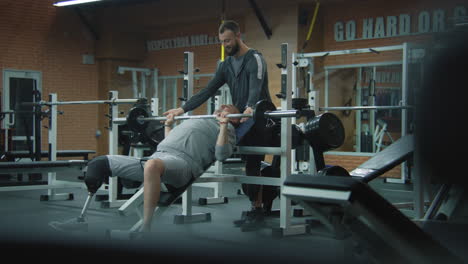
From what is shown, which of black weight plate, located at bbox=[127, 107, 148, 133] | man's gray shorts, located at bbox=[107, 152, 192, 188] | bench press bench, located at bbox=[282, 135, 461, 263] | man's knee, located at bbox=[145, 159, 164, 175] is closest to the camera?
bench press bench, located at bbox=[282, 135, 461, 263]

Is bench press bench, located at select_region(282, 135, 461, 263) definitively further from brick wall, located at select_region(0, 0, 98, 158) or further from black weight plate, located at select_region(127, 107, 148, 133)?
brick wall, located at select_region(0, 0, 98, 158)

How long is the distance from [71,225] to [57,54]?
7.52m

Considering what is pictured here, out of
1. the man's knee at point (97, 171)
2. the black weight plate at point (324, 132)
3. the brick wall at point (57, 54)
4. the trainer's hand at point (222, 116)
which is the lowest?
the man's knee at point (97, 171)

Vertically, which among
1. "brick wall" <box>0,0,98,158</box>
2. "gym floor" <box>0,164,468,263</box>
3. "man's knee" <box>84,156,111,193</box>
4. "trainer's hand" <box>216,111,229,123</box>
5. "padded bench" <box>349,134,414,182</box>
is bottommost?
"gym floor" <box>0,164,468,263</box>

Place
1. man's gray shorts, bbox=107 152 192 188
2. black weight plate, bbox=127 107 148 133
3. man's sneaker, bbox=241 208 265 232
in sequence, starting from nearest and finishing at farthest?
man's gray shorts, bbox=107 152 192 188 < man's sneaker, bbox=241 208 265 232 < black weight plate, bbox=127 107 148 133

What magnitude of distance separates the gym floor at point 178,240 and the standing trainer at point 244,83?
1.35ft

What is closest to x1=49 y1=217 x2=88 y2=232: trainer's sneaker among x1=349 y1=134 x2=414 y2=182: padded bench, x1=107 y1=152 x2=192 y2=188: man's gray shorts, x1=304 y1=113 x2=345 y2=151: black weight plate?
x1=107 y1=152 x2=192 y2=188: man's gray shorts

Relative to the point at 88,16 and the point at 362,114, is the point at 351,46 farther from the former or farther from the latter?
the point at 88,16

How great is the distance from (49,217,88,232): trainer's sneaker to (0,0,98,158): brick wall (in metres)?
6.76

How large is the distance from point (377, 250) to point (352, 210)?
0.31m

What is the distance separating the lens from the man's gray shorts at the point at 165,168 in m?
3.34

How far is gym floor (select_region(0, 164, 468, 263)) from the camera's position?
2883 mm

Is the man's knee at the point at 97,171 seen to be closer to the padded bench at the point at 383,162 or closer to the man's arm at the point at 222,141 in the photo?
the man's arm at the point at 222,141

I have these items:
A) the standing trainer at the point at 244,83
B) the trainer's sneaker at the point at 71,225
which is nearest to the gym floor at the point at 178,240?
the trainer's sneaker at the point at 71,225
